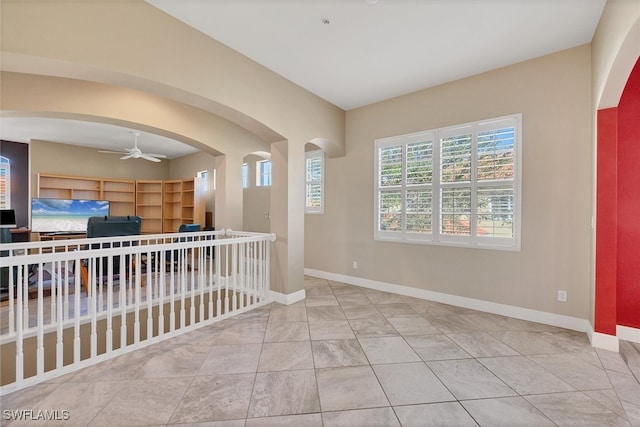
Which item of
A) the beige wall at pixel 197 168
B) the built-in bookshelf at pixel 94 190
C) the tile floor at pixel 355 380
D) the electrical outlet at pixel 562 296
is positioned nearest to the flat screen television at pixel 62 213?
the built-in bookshelf at pixel 94 190

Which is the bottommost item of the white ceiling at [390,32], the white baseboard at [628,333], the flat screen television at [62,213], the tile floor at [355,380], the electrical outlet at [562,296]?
the tile floor at [355,380]

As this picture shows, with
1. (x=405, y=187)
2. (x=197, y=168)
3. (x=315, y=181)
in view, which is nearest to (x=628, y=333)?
(x=405, y=187)

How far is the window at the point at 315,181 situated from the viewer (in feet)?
16.9

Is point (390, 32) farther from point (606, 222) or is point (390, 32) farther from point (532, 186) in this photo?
point (606, 222)

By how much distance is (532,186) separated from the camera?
3104 mm

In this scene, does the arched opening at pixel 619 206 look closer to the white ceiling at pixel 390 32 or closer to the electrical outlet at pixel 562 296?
the electrical outlet at pixel 562 296

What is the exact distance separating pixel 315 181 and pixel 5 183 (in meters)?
7.79

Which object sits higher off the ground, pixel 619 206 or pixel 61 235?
pixel 619 206

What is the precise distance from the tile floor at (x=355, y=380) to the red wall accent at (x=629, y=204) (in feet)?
1.91

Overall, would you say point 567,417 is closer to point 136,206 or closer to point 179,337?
point 179,337

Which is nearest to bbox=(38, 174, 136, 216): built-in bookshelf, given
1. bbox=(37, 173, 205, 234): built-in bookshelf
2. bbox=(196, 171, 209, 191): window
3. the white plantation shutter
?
bbox=(37, 173, 205, 234): built-in bookshelf

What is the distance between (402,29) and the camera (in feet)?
8.49

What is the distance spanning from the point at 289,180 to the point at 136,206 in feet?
22.4

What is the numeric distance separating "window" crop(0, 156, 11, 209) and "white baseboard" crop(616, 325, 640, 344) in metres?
11.5
